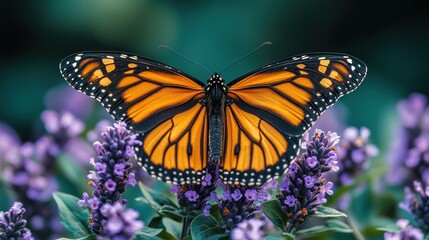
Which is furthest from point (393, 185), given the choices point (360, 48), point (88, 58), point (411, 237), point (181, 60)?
point (360, 48)

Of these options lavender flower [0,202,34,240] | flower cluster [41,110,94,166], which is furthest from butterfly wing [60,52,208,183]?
flower cluster [41,110,94,166]

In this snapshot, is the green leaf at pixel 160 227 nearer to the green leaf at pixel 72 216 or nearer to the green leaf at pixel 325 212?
the green leaf at pixel 72 216

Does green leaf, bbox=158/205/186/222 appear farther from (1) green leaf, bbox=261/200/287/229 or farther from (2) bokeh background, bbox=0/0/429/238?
(2) bokeh background, bbox=0/0/429/238

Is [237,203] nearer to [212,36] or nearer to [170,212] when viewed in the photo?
[170,212]

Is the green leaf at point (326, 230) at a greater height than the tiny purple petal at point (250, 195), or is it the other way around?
the tiny purple petal at point (250, 195)

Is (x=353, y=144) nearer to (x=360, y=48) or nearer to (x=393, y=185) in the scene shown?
(x=393, y=185)

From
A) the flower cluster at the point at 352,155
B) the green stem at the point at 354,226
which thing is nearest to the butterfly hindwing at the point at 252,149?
the green stem at the point at 354,226
